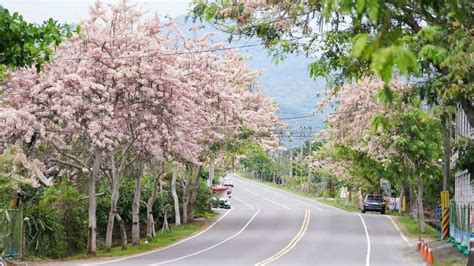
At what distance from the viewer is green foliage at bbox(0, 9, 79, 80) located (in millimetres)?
13203

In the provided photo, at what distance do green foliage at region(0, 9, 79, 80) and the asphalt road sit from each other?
15.0 m

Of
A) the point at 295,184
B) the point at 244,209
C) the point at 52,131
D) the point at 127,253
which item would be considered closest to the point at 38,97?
the point at 52,131

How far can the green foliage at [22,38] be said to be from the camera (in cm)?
1320

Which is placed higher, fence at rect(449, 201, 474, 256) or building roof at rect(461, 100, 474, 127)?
building roof at rect(461, 100, 474, 127)

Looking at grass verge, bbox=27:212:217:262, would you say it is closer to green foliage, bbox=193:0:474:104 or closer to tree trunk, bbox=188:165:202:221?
tree trunk, bbox=188:165:202:221

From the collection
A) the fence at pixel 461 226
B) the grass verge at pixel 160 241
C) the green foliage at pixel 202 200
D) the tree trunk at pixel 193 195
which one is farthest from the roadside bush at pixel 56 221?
the green foliage at pixel 202 200

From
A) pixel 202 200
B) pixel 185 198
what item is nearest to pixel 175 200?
pixel 185 198

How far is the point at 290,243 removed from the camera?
120ft

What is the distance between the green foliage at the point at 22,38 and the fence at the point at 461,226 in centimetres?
1802

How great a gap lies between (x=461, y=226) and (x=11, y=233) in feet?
54.2

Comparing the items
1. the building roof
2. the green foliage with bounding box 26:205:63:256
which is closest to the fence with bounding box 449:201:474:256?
the building roof

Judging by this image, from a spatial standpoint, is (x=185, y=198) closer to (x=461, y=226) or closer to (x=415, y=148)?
(x=415, y=148)

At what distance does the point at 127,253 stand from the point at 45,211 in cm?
383

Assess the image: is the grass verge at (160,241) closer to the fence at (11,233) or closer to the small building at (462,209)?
the fence at (11,233)
